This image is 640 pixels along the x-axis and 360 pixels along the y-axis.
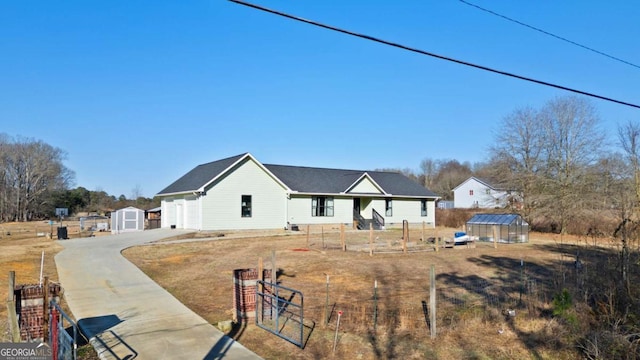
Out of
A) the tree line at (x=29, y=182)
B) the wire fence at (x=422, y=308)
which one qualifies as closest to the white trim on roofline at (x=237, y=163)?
the wire fence at (x=422, y=308)

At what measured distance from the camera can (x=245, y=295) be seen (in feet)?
32.8

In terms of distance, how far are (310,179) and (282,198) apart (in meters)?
4.59

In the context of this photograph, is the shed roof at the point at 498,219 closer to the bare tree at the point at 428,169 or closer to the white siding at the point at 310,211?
the white siding at the point at 310,211

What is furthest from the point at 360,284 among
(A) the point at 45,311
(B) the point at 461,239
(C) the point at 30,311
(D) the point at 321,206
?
(D) the point at 321,206

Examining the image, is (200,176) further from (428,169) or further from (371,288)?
(428,169)

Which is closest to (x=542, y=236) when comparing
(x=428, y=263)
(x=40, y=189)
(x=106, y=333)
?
(x=428, y=263)

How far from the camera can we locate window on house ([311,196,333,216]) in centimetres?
3591

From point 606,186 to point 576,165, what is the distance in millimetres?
3722

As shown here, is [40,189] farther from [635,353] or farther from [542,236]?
[635,353]

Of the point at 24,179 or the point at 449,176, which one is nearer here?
the point at 24,179

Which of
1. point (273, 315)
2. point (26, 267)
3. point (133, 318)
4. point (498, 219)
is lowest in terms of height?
point (273, 315)

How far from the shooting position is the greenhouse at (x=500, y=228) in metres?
28.3

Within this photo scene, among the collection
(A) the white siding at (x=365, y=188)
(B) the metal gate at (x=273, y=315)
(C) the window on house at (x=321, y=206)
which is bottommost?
(B) the metal gate at (x=273, y=315)

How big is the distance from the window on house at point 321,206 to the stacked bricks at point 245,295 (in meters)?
25.5
